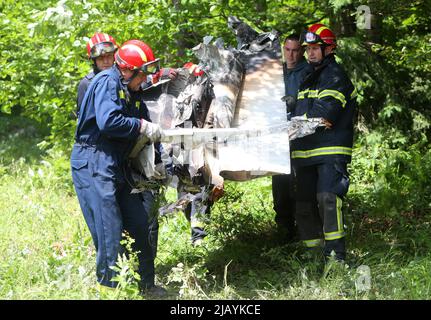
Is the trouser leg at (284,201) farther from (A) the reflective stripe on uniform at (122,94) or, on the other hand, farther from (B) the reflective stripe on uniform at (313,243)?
(A) the reflective stripe on uniform at (122,94)

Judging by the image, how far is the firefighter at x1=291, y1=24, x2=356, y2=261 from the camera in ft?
18.8

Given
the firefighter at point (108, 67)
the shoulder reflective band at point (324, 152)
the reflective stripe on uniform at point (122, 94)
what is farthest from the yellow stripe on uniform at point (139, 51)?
the shoulder reflective band at point (324, 152)

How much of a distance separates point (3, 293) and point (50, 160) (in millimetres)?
6094

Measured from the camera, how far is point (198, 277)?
546 cm

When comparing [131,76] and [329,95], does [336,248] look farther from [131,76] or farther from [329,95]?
[131,76]

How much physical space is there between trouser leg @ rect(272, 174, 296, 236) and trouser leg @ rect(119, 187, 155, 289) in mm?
1670

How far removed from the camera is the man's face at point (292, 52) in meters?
6.39

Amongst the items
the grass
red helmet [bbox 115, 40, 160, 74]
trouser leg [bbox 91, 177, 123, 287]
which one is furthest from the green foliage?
red helmet [bbox 115, 40, 160, 74]

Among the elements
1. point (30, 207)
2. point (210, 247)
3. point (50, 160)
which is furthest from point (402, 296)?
point (50, 160)

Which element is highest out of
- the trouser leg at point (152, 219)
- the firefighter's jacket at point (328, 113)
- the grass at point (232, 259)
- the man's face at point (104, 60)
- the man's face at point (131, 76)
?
the man's face at point (131, 76)

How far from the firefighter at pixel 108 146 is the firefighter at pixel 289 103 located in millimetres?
1341

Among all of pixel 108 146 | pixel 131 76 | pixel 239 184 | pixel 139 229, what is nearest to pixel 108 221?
pixel 139 229

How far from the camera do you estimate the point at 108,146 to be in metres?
5.08

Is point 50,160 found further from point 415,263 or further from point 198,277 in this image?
point 415,263
